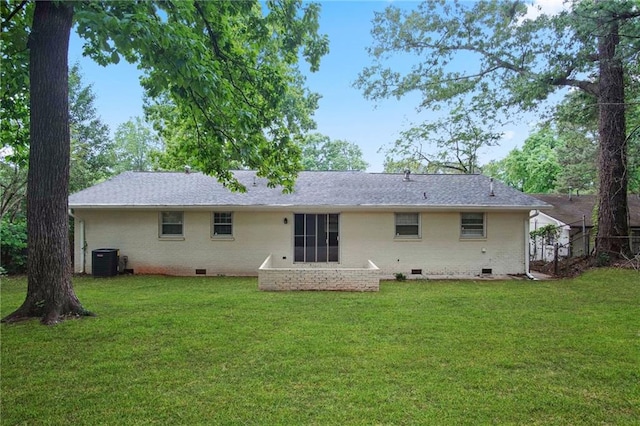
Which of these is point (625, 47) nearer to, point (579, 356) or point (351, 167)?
point (579, 356)

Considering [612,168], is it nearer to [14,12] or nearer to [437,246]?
[437,246]

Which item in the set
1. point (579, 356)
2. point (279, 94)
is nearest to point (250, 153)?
point (279, 94)

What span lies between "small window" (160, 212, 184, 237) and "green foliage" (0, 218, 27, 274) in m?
4.38

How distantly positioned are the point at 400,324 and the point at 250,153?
508 cm

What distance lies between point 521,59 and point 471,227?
7.31 metres

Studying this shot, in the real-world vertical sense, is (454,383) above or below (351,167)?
below

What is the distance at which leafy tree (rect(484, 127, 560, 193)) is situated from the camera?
3244 centimetres

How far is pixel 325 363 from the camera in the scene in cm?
404

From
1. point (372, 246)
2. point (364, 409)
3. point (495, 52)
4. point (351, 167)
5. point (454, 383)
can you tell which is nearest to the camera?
Answer: point (364, 409)

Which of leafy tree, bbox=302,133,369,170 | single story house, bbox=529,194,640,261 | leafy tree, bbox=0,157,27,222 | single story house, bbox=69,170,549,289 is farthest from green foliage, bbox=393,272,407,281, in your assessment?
leafy tree, bbox=302,133,369,170

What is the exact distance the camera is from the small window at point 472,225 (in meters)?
11.8

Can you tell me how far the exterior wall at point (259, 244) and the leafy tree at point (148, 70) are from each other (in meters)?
4.11

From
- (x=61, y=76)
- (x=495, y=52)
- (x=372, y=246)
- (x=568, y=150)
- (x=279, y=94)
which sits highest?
(x=495, y=52)

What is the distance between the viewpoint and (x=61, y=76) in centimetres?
570
